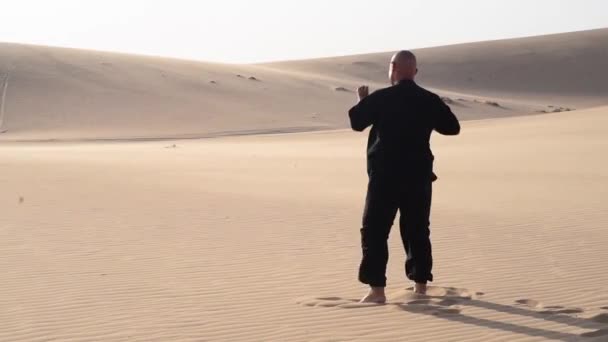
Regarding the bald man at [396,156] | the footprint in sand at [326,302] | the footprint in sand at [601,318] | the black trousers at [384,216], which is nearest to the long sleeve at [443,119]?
the bald man at [396,156]

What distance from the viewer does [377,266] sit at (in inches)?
259

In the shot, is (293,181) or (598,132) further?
(598,132)

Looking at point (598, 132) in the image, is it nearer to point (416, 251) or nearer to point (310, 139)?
point (310, 139)

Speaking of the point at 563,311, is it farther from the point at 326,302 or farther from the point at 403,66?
the point at 403,66

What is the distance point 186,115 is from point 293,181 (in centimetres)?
3049

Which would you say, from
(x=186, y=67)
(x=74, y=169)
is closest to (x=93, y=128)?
(x=186, y=67)

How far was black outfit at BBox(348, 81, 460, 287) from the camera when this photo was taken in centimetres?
653

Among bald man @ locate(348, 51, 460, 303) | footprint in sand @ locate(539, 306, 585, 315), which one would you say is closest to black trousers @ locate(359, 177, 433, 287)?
bald man @ locate(348, 51, 460, 303)

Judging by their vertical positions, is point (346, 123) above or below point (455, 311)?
above

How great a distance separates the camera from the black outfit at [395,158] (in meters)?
6.53

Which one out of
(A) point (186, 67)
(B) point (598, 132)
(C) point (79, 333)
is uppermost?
(A) point (186, 67)

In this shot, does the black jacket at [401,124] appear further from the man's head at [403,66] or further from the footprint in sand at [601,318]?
the footprint in sand at [601,318]

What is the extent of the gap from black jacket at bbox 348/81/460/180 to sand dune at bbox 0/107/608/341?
896 millimetres

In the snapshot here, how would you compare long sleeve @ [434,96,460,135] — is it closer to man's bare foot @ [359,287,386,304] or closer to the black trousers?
the black trousers
